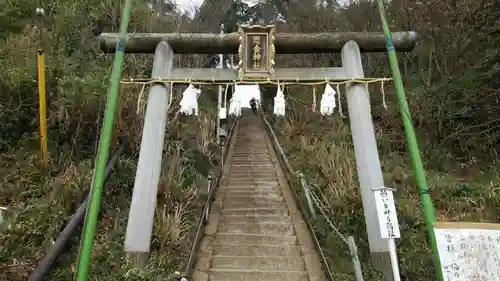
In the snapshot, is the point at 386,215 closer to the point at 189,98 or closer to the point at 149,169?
the point at 149,169

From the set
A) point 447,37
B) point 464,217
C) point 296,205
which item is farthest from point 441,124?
point 296,205

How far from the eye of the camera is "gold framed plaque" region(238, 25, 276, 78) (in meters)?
8.00

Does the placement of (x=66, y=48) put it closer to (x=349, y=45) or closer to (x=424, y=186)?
(x=349, y=45)

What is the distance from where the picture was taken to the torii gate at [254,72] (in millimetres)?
7410

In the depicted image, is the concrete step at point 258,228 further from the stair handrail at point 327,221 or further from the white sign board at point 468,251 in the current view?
the white sign board at point 468,251

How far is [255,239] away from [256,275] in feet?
4.26

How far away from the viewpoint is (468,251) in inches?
173

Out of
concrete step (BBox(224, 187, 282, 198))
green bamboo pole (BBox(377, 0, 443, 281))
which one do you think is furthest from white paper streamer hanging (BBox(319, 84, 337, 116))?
concrete step (BBox(224, 187, 282, 198))

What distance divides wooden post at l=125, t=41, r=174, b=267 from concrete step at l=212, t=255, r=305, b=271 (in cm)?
140

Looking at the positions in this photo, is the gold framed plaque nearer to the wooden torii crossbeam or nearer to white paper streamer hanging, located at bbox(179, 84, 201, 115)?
the wooden torii crossbeam

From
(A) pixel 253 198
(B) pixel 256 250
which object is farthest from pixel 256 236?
(A) pixel 253 198

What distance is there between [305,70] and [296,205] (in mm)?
3512

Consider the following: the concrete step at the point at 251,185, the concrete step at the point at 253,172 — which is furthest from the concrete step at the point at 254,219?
the concrete step at the point at 253,172

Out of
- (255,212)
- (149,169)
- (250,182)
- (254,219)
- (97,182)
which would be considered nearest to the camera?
(97,182)
